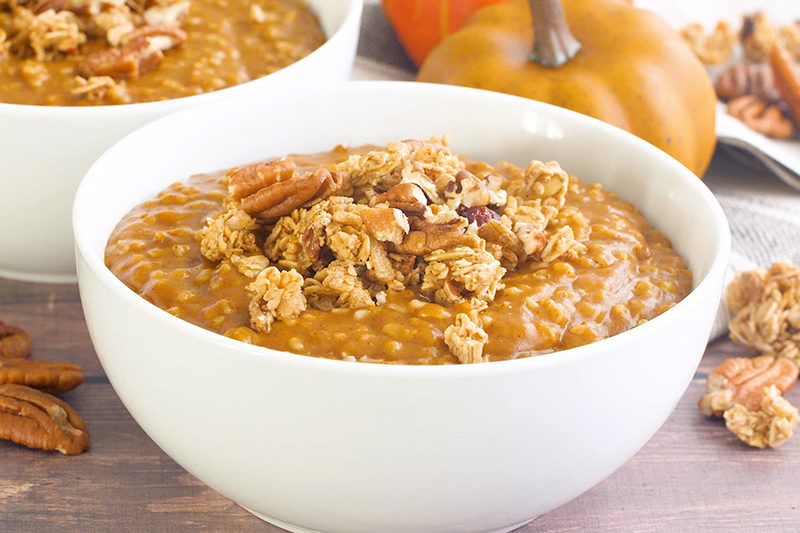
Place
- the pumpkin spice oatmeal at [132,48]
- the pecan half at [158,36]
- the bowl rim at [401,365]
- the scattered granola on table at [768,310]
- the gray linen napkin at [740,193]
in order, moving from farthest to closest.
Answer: the gray linen napkin at [740,193] → the pecan half at [158,36] → the pumpkin spice oatmeal at [132,48] → the scattered granola on table at [768,310] → the bowl rim at [401,365]

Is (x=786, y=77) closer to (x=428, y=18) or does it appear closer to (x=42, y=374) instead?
(x=428, y=18)

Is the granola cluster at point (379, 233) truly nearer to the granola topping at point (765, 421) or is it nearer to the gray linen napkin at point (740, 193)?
the granola topping at point (765, 421)

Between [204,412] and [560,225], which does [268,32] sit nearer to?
[560,225]

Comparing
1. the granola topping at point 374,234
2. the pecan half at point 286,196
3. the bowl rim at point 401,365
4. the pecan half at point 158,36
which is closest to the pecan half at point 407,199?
the granola topping at point 374,234

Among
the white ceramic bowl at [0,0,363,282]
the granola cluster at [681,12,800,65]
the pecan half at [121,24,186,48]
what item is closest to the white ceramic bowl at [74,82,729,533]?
the white ceramic bowl at [0,0,363,282]

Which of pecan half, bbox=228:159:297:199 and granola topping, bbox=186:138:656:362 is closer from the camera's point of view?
granola topping, bbox=186:138:656:362

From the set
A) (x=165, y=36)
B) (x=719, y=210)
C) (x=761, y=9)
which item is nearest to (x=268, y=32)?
(x=165, y=36)

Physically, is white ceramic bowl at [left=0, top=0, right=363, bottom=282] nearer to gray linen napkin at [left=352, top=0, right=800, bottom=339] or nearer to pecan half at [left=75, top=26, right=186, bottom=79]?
pecan half at [left=75, top=26, right=186, bottom=79]
